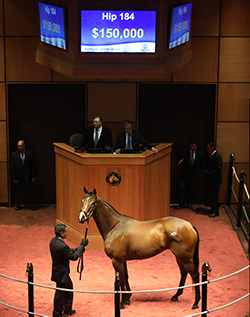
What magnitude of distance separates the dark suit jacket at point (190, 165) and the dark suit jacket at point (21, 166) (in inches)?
134

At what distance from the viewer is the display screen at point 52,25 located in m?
9.00

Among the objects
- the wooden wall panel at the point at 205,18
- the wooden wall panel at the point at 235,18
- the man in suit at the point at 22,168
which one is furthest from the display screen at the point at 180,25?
the man in suit at the point at 22,168

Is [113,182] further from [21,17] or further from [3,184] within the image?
[21,17]

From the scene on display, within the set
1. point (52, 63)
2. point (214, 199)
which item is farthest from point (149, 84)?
point (214, 199)

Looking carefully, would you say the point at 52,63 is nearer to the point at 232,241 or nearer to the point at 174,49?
the point at 174,49

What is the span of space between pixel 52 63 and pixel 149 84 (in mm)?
2352

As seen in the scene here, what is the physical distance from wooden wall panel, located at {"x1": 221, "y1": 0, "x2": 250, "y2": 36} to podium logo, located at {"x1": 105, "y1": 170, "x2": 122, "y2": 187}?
4.38 m

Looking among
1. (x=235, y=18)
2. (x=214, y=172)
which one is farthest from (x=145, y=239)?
(x=235, y=18)

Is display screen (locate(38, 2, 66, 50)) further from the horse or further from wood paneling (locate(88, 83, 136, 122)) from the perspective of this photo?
the horse

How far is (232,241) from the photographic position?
8984mm

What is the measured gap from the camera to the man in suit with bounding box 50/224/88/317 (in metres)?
5.96

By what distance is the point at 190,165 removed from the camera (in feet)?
34.6

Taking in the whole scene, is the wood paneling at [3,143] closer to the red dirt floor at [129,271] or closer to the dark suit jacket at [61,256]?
the red dirt floor at [129,271]

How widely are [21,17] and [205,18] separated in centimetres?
412
